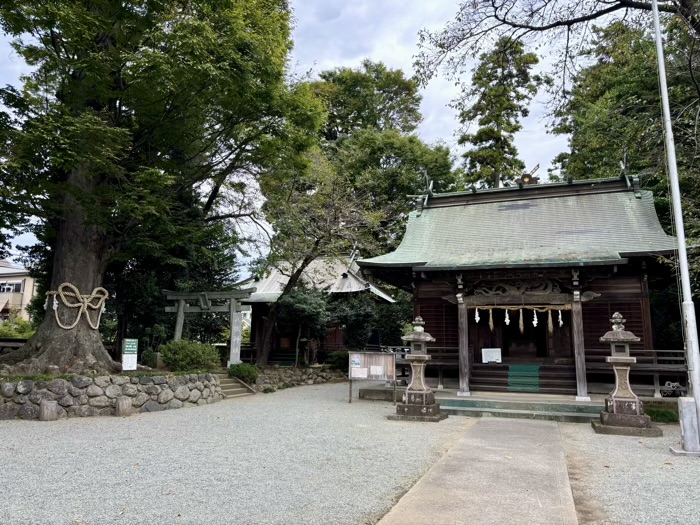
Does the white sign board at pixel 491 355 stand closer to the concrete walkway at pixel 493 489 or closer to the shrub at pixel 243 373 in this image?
the concrete walkway at pixel 493 489

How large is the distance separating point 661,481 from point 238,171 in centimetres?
1461

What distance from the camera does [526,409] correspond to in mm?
11172

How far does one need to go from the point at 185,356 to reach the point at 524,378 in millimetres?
10040

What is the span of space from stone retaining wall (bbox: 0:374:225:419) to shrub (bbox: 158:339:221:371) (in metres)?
1.49

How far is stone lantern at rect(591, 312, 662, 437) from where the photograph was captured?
880 cm

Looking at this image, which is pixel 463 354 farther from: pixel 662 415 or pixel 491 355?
pixel 662 415

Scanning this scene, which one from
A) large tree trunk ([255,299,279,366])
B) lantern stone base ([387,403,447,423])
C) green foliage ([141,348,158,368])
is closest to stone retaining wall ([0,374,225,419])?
green foliage ([141,348,158,368])

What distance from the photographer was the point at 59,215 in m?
12.3

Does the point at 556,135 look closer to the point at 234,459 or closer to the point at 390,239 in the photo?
the point at 390,239

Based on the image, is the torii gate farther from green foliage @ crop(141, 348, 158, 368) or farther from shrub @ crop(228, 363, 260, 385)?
green foliage @ crop(141, 348, 158, 368)

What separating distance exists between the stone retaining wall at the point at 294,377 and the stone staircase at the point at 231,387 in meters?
0.68

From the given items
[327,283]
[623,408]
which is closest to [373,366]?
[623,408]

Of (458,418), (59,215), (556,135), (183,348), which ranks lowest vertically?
(458,418)

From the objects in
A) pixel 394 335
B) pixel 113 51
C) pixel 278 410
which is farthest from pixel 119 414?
pixel 394 335
